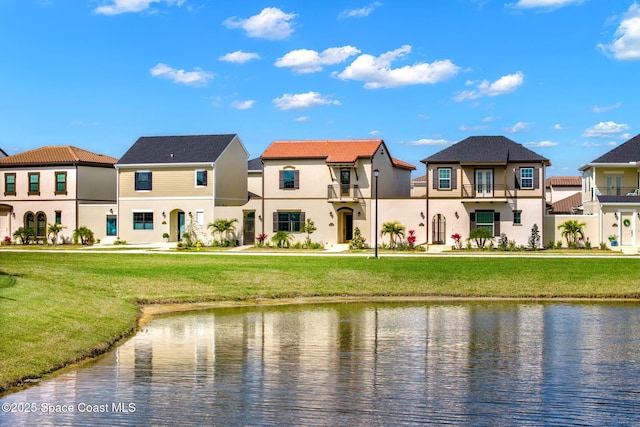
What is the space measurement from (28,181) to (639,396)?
158ft

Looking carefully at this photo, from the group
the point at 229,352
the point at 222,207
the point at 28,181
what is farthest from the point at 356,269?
the point at 28,181

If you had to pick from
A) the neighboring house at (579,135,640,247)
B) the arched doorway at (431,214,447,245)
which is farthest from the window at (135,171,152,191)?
the neighboring house at (579,135,640,247)

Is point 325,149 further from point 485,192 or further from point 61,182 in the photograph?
point 61,182

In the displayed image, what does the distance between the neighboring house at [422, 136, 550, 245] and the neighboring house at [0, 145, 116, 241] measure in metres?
21.3

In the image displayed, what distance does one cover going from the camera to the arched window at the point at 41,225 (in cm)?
5291

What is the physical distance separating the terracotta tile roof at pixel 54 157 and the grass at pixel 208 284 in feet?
57.3

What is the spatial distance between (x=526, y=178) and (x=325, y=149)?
12.0 metres

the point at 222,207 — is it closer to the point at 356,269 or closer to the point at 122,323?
the point at 356,269

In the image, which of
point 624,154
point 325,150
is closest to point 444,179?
point 325,150

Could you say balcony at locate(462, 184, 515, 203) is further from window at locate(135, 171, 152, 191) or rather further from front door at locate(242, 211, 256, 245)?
window at locate(135, 171, 152, 191)

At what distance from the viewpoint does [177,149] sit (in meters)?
51.3

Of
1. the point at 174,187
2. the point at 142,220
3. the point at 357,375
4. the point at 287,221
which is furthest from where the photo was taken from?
the point at 142,220

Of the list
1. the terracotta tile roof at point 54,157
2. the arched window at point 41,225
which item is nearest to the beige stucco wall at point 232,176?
the terracotta tile roof at point 54,157

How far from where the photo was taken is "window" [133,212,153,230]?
50.3 metres
